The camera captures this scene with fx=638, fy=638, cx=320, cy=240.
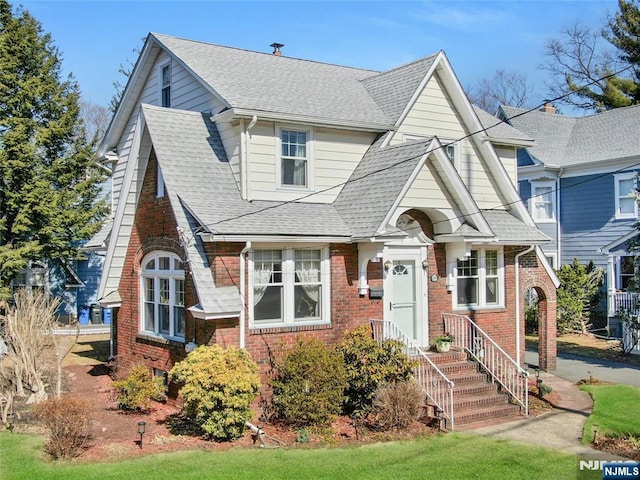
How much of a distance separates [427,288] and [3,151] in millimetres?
18014

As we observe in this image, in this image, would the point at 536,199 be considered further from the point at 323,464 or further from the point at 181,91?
the point at 323,464

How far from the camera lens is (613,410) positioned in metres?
13.7

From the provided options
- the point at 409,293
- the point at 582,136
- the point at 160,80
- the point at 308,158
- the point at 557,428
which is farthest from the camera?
the point at 582,136

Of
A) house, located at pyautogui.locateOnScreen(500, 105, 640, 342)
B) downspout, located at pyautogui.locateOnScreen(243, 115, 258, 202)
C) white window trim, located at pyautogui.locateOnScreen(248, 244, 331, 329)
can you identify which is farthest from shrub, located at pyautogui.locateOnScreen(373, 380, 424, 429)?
house, located at pyautogui.locateOnScreen(500, 105, 640, 342)

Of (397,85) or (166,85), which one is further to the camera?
(166,85)

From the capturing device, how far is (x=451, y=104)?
17.5 meters

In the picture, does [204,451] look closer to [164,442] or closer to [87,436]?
[164,442]

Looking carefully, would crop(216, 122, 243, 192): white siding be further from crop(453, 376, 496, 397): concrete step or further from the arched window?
crop(453, 376, 496, 397): concrete step

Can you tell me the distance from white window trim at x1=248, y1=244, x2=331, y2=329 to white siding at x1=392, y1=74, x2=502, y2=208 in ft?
14.3

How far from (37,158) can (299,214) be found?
649 inches

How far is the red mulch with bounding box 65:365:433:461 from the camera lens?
10.8 meters

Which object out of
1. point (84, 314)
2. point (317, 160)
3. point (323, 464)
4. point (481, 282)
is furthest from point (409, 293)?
point (84, 314)

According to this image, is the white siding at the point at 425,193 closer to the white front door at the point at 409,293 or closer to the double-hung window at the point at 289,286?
the white front door at the point at 409,293

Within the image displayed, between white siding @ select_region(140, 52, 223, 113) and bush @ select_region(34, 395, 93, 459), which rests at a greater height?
white siding @ select_region(140, 52, 223, 113)
